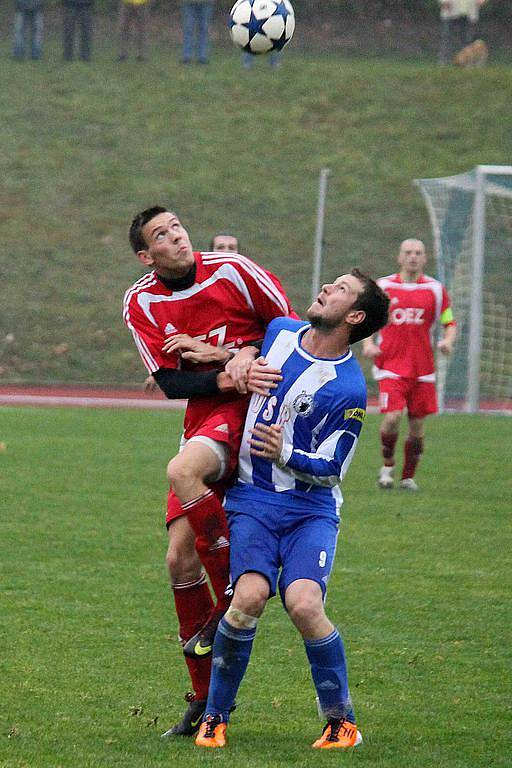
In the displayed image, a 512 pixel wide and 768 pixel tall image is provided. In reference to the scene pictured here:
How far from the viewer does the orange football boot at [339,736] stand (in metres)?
4.56

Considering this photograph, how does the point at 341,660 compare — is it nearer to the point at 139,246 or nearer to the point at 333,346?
the point at 333,346

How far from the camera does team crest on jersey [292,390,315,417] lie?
15.4 ft

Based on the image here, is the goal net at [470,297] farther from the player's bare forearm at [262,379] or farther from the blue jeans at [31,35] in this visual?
the blue jeans at [31,35]

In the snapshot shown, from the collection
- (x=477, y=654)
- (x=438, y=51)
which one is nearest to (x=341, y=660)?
(x=477, y=654)

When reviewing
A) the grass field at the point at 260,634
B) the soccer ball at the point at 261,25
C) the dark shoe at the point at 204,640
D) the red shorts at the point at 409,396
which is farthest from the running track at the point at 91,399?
the dark shoe at the point at 204,640

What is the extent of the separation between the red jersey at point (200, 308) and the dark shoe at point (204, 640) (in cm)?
71

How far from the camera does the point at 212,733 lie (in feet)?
15.2

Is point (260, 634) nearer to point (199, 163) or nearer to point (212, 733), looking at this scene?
point (212, 733)

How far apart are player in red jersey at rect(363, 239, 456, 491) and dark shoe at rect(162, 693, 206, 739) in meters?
6.46

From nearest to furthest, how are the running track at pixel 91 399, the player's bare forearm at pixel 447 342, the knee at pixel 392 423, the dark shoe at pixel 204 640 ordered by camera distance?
the dark shoe at pixel 204 640 < the knee at pixel 392 423 < the player's bare forearm at pixel 447 342 < the running track at pixel 91 399

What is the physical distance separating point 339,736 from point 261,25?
3.96m

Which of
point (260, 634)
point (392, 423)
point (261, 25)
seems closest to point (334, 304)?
point (260, 634)

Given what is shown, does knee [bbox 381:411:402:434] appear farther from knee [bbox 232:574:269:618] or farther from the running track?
the running track

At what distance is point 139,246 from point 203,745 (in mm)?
1823
